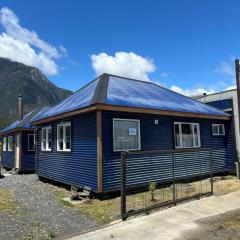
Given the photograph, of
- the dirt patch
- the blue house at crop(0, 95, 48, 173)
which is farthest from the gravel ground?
Result: the blue house at crop(0, 95, 48, 173)

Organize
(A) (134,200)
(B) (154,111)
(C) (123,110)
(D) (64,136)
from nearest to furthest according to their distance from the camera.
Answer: (A) (134,200)
(C) (123,110)
(B) (154,111)
(D) (64,136)

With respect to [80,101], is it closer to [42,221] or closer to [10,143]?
[42,221]

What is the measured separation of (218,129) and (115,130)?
6.98 m

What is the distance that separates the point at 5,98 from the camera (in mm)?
181875

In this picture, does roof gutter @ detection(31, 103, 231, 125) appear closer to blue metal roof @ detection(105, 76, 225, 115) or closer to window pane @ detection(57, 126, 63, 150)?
blue metal roof @ detection(105, 76, 225, 115)

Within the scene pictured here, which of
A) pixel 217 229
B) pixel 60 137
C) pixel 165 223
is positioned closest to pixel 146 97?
pixel 60 137

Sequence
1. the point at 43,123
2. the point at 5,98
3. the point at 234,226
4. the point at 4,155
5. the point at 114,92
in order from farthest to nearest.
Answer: the point at 5,98 < the point at 4,155 < the point at 43,123 < the point at 114,92 < the point at 234,226

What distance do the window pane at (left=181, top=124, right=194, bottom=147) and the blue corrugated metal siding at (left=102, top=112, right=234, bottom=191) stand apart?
318mm

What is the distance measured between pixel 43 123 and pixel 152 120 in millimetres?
5943

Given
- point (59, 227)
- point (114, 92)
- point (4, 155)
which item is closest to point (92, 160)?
point (114, 92)

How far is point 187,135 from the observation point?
1406 cm

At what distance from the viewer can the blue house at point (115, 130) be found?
35.1 feet

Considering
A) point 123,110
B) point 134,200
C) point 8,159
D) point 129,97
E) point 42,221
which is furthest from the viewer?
point 8,159

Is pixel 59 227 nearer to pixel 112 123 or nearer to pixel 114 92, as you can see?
pixel 112 123
